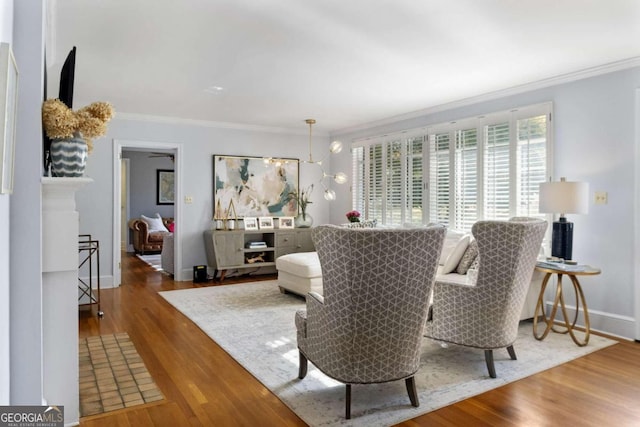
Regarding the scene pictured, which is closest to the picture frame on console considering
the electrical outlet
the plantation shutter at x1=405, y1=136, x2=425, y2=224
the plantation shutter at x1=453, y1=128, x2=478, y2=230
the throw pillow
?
the plantation shutter at x1=405, y1=136, x2=425, y2=224

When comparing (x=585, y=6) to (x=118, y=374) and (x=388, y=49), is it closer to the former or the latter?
(x=388, y=49)

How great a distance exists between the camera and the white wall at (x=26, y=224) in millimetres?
1705

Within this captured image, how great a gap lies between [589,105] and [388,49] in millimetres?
2131

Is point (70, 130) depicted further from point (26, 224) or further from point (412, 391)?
point (412, 391)

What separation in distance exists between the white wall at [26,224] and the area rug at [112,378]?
77 centimetres

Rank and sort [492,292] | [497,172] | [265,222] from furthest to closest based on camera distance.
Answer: [265,222] < [497,172] < [492,292]

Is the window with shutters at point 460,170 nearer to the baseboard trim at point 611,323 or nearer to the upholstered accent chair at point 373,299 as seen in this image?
the baseboard trim at point 611,323

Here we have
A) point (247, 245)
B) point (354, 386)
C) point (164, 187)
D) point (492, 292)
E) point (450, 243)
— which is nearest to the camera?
point (354, 386)

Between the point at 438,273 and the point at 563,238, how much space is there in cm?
118

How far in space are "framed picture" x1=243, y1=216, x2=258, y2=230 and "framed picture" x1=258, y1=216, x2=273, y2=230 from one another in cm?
7

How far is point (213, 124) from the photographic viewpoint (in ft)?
21.5

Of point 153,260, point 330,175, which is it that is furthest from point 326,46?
point 153,260

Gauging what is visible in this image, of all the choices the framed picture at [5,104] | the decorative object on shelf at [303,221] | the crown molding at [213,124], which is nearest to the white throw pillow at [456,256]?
the decorative object on shelf at [303,221]

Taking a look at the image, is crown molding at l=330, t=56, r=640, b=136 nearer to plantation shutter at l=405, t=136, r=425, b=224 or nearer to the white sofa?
plantation shutter at l=405, t=136, r=425, b=224
